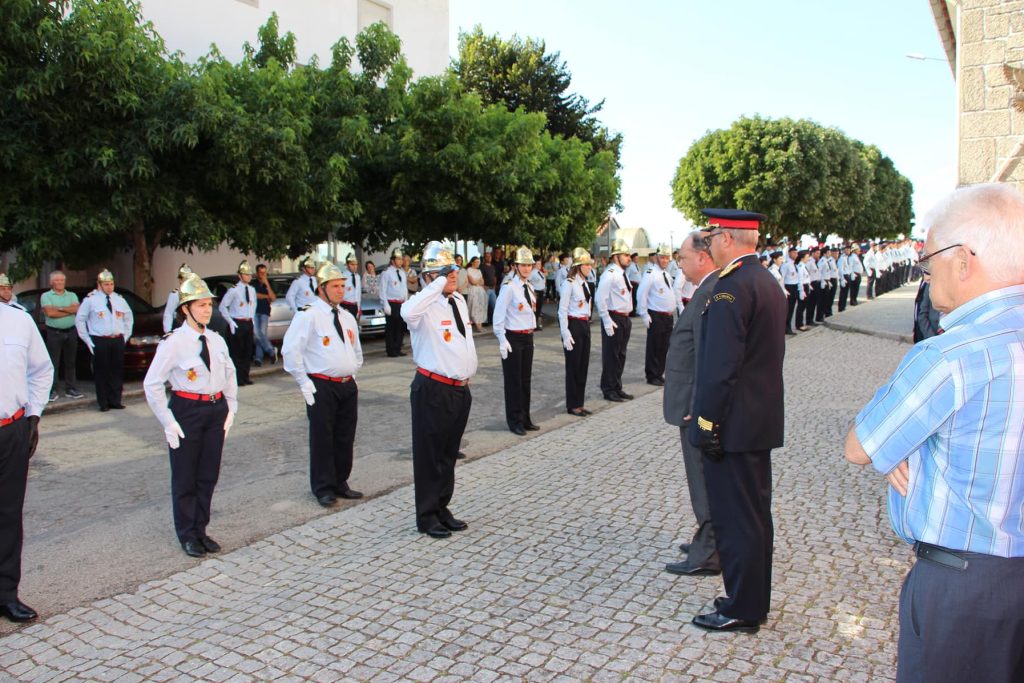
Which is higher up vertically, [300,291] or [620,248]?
[620,248]

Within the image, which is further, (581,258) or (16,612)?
(581,258)

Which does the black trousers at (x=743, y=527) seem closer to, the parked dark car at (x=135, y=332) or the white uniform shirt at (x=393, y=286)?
the parked dark car at (x=135, y=332)

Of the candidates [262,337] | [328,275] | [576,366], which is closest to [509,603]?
[328,275]

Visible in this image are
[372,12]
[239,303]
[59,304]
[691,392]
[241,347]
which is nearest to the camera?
[691,392]

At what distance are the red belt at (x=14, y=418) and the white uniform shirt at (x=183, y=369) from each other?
0.87m

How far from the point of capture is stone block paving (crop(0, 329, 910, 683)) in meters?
3.99

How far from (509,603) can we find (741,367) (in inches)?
73.5

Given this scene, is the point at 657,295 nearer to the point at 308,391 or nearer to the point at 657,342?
the point at 657,342

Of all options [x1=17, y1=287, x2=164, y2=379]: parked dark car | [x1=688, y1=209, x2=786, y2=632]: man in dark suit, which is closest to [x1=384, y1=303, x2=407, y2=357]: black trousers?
[x1=17, y1=287, x2=164, y2=379]: parked dark car

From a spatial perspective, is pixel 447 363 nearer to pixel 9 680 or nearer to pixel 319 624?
pixel 319 624

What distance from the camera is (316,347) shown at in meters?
6.77

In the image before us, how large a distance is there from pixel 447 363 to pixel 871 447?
158 inches

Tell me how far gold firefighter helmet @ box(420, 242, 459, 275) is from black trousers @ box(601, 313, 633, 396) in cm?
560

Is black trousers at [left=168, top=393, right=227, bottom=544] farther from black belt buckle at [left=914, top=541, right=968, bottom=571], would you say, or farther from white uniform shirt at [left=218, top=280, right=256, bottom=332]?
white uniform shirt at [left=218, top=280, right=256, bottom=332]
